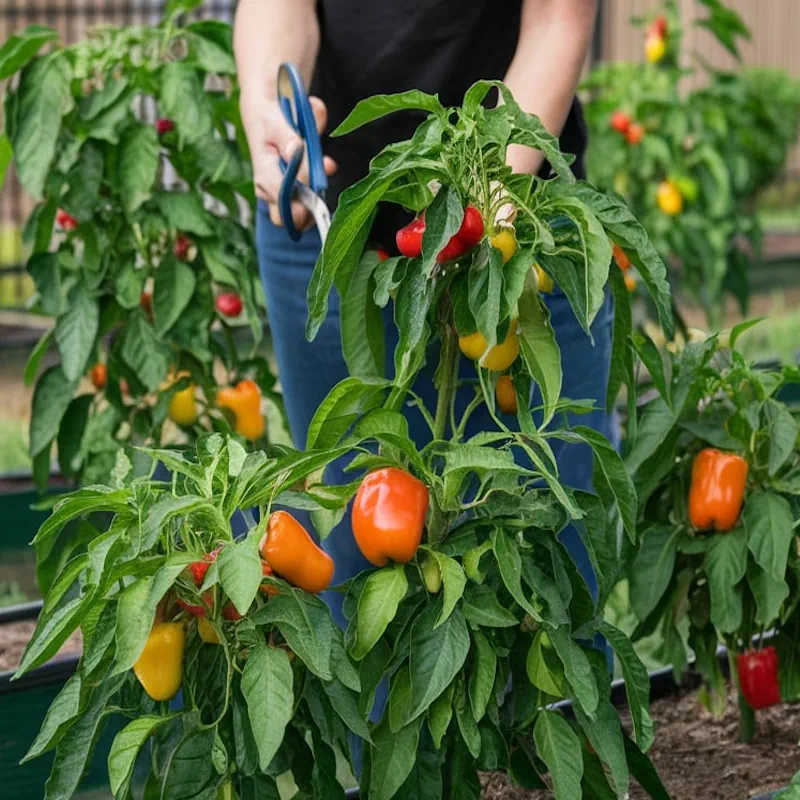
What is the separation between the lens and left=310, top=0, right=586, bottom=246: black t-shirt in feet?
6.99

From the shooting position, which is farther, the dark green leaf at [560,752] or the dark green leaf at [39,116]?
the dark green leaf at [39,116]

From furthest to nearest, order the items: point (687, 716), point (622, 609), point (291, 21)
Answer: point (622, 609)
point (687, 716)
point (291, 21)

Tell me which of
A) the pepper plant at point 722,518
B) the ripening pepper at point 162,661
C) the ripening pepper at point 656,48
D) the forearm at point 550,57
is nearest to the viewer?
the ripening pepper at point 162,661

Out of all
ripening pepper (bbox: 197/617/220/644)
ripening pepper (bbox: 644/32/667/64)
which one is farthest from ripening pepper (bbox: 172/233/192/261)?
ripening pepper (bbox: 644/32/667/64)

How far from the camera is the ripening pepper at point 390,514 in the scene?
63.8 inches

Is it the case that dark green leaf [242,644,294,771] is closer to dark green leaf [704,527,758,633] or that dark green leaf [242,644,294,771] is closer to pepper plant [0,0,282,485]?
dark green leaf [704,527,758,633]

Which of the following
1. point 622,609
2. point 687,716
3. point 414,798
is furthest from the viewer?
point 622,609

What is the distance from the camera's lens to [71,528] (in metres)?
3.27

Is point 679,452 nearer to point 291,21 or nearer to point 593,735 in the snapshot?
point 593,735

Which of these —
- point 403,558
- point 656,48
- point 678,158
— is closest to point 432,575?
point 403,558

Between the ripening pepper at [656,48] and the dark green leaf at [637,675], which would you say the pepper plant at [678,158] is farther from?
the dark green leaf at [637,675]

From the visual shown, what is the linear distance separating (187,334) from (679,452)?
111 cm

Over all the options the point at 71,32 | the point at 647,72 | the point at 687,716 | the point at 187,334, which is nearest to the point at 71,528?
the point at 187,334

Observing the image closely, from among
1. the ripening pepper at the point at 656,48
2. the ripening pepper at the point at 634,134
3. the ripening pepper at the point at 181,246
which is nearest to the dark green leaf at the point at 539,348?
the ripening pepper at the point at 181,246
